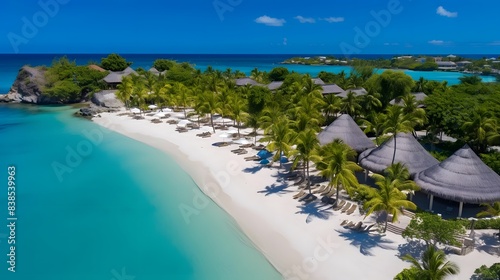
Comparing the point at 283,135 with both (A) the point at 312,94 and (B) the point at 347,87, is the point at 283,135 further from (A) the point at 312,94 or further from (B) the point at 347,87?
(B) the point at 347,87

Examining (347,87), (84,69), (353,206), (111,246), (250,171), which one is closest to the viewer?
(111,246)

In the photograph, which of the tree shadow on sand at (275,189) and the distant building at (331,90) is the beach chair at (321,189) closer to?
the tree shadow on sand at (275,189)

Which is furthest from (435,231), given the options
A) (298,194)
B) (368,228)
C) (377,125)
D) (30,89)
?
(30,89)

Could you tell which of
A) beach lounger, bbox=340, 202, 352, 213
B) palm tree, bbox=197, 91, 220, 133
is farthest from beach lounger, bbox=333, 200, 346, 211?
palm tree, bbox=197, 91, 220, 133

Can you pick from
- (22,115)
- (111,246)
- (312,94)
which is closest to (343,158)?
(111,246)

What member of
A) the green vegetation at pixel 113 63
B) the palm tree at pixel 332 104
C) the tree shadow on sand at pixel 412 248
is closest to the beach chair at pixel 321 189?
the tree shadow on sand at pixel 412 248

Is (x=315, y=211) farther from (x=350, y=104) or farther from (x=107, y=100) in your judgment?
(x=107, y=100)

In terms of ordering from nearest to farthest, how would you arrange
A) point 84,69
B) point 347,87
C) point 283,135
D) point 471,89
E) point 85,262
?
point 85,262 < point 283,135 < point 471,89 < point 347,87 < point 84,69

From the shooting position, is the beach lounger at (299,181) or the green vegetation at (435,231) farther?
the beach lounger at (299,181)

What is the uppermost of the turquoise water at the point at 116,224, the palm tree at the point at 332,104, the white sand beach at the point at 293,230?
the palm tree at the point at 332,104
